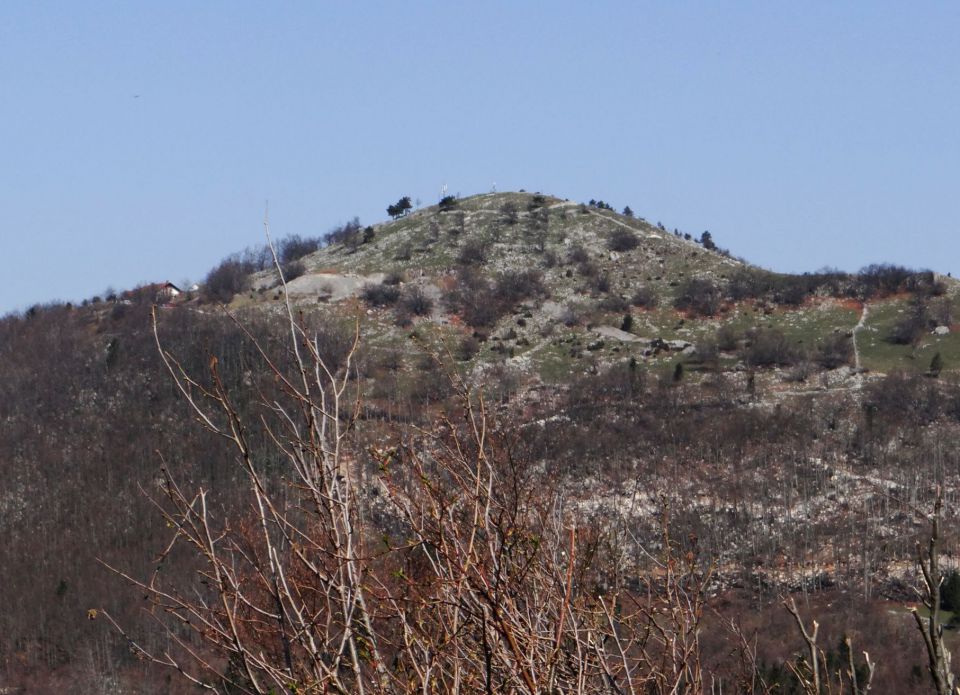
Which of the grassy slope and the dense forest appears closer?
the dense forest

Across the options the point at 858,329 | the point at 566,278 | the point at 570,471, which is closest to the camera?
the point at 570,471

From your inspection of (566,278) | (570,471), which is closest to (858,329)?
(566,278)

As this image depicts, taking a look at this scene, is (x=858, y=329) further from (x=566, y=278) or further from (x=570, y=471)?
(x=570, y=471)

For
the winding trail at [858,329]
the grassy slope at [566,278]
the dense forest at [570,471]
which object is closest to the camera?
the dense forest at [570,471]

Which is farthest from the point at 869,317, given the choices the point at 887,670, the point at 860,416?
the point at 887,670

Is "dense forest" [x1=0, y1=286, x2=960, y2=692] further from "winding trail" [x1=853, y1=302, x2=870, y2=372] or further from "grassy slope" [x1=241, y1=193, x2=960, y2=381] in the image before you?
"grassy slope" [x1=241, y1=193, x2=960, y2=381]

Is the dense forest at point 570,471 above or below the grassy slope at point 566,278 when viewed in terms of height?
below

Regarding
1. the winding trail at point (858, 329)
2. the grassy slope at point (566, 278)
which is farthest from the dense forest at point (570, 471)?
the grassy slope at point (566, 278)

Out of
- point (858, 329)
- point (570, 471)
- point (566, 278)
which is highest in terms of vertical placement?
point (566, 278)

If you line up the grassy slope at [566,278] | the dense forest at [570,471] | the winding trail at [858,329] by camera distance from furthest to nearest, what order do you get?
the grassy slope at [566,278]
the winding trail at [858,329]
the dense forest at [570,471]

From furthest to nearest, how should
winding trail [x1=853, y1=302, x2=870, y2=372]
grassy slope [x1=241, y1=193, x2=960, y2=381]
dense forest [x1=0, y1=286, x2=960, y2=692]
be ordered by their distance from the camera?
grassy slope [x1=241, y1=193, x2=960, y2=381] < winding trail [x1=853, y1=302, x2=870, y2=372] < dense forest [x1=0, y1=286, x2=960, y2=692]

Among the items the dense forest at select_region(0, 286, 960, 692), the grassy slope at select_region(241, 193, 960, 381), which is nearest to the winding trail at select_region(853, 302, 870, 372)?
the grassy slope at select_region(241, 193, 960, 381)

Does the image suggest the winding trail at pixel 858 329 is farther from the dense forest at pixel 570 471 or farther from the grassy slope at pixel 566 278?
the dense forest at pixel 570 471

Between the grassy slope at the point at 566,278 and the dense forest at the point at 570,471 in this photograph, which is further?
the grassy slope at the point at 566,278
